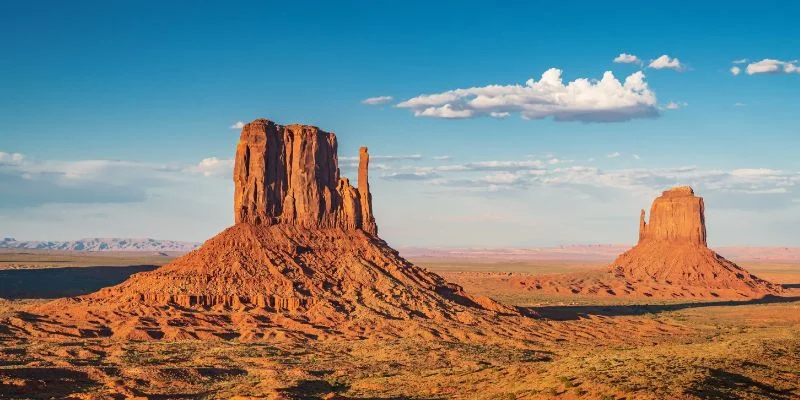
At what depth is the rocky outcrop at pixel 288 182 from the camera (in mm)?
81250

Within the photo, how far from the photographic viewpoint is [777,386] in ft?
130

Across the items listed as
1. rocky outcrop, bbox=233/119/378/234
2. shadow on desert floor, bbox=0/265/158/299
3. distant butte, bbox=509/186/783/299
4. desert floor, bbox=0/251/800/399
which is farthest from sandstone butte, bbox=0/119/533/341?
distant butte, bbox=509/186/783/299

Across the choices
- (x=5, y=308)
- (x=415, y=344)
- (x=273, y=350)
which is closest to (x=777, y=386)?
(x=415, y=344)

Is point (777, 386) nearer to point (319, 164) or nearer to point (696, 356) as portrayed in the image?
point (696, 356)

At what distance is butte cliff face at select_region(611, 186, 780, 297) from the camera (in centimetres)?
13662

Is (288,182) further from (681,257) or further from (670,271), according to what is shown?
(681,257)

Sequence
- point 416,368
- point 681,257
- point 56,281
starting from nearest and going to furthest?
point 416,368
point 56,281
point 681,257

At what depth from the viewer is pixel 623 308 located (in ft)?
351

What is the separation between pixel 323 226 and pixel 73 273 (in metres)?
83.7

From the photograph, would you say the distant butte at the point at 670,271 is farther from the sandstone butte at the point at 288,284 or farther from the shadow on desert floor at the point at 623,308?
the sandstone butte at the point at 288,284

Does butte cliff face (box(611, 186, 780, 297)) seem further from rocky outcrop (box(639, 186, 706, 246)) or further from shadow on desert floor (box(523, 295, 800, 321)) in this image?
shadow on desert floor (box(523, 295, 800, 321))

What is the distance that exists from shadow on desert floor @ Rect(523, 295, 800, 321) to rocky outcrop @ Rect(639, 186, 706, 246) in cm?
1939

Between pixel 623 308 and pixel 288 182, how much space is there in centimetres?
4891

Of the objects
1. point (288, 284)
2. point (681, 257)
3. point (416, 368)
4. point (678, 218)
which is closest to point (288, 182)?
point (288, 284)
